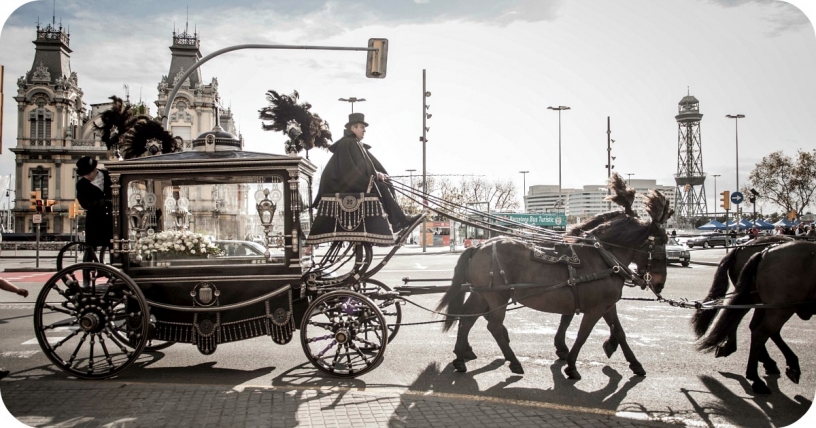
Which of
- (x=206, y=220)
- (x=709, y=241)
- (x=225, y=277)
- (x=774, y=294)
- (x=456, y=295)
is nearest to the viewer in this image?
(x=774, y=294)

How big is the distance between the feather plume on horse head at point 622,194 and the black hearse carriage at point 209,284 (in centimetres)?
312

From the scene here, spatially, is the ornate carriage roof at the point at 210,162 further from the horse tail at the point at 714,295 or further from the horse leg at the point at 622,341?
the horse tail at the point at 714,295

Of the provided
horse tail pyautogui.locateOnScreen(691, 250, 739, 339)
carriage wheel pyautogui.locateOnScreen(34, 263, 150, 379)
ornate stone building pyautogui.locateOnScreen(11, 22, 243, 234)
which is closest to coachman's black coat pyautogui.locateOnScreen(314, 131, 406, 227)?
carriage wheel pyautogui.locateOnScreen(34, 263, 150, 379)

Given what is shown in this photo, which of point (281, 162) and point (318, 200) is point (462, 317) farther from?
point (281, 162)

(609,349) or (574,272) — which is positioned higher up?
(574,272)

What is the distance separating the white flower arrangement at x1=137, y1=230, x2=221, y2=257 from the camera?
6.56m

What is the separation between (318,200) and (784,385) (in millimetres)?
5500

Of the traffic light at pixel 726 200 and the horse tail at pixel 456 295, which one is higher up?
the traffic light at pixel 726 200

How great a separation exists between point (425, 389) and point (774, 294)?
385 centimetres

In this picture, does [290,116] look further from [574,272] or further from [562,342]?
[562,342]

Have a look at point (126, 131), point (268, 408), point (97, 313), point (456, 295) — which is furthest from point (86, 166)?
point (456, 295)

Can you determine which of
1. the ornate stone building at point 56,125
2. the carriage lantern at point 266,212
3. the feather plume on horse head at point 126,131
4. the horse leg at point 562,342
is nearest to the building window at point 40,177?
the ornate stone building at point 56,125

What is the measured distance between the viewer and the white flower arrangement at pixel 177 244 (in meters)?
6.56

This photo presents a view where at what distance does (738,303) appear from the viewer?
6.18 m
